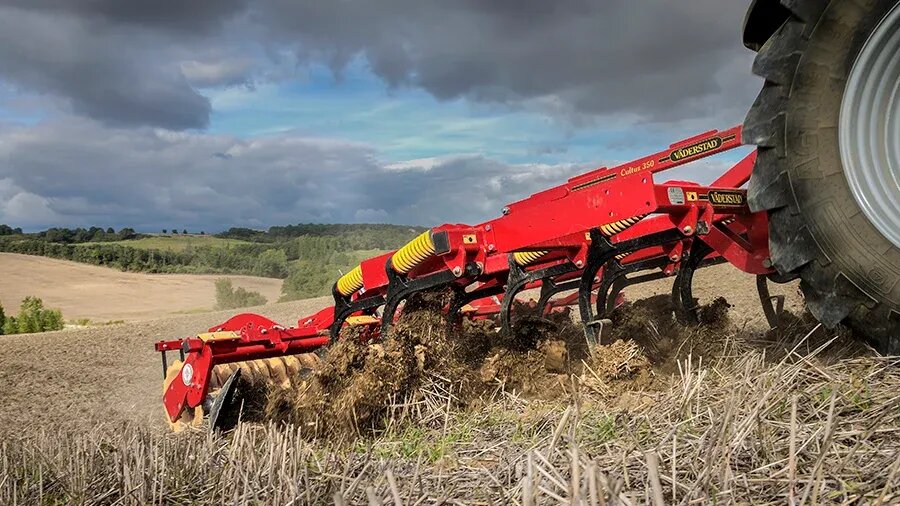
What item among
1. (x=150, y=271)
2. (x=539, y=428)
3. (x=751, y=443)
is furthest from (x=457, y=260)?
(x=150, y=271)

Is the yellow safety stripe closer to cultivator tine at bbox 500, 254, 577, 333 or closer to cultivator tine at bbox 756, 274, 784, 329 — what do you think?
cultivator tine at bbox 500, 254, 577, 333

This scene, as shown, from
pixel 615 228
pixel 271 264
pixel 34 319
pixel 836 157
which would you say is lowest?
pixel 34 319

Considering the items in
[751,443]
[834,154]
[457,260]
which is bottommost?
[751,443]

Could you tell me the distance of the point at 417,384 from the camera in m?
4.94

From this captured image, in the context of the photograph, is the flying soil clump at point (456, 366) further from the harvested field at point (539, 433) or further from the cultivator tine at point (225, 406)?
the cultivator tine at point (225, 406)

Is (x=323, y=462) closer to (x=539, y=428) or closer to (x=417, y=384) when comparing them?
(x=539, y=428)

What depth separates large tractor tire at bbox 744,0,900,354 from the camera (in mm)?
3004

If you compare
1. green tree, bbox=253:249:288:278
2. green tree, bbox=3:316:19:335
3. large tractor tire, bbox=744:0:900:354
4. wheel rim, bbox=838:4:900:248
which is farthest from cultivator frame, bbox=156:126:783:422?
green tree, bbox=253:249:288:278

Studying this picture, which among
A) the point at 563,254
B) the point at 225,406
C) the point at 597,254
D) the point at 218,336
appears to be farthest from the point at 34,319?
the point at 597,254

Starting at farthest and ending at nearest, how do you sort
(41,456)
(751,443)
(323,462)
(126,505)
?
(41,456) < (323,462) < (126,505) < (751,443)

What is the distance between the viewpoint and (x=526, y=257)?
539 cm

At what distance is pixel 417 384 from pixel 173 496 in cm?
222

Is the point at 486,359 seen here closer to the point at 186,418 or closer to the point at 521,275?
the point at 521,275

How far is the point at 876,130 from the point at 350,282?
4222 mm
